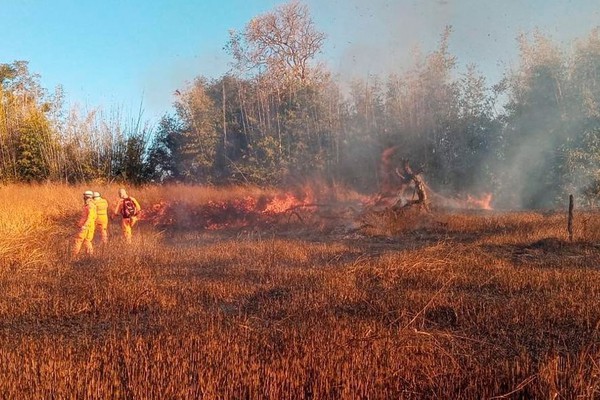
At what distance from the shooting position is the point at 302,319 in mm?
5719

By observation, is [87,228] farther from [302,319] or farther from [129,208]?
[302,319]

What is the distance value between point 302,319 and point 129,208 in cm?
951

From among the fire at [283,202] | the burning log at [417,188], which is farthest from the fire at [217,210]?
the burning log at [417,188]

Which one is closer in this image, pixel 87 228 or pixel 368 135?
pixel 87 228

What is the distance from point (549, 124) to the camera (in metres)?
22.8

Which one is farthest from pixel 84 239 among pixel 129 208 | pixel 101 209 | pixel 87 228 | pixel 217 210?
pixel 217 210

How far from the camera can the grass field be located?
150 inches

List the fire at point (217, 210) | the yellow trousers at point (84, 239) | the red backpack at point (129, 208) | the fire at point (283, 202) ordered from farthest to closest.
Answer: the fire at point (217, 210) → the fire at point (283, 202) → the red backpack at point (129, 208) → the yellow trousers at point (84, 239)

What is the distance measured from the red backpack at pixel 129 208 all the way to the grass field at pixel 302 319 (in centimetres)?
114

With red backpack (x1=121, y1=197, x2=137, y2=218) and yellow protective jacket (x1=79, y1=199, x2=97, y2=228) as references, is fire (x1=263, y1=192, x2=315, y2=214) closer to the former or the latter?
red backpack (x1=121, y1=197, x2=137, y2=218)

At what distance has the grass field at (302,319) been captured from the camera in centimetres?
382

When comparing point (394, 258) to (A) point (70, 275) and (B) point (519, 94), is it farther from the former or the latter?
(B) point (519, 94)

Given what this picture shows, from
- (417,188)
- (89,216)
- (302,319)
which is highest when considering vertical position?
(89,216)

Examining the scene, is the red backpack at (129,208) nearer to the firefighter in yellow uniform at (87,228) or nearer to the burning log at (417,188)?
the firefighter in yellow uniform at (87,228)
